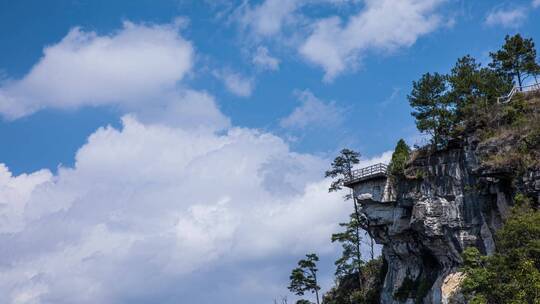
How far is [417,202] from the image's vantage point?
53094 millimetres

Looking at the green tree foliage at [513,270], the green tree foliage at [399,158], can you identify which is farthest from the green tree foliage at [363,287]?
the green tree foliage at [513,270]

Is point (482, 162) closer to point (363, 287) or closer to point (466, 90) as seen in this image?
point (466, 90)

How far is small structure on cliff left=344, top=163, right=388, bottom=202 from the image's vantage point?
57.8m

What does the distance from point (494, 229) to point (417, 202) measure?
786 cm

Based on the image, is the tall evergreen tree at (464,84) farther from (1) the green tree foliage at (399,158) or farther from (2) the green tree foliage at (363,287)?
(2) the green tree foliage at (363,287)

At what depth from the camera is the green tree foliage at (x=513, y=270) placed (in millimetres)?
31219

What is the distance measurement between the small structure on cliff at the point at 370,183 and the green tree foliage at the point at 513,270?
2127cm

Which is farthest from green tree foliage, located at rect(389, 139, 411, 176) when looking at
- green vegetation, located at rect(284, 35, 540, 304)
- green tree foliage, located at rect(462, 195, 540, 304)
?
green tree foliage, located at rect(462, 195, 540, 304)

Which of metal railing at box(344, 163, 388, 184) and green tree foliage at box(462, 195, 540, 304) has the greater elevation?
metal railing at box(344, 163, 388, 184)

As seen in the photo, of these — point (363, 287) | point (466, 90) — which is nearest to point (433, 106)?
point (466, 90)

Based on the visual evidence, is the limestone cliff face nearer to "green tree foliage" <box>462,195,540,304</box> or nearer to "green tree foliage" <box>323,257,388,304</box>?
"green tree foliage" <box>323,257,388,304</box>

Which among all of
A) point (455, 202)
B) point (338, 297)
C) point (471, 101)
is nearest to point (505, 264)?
point (455, 202)

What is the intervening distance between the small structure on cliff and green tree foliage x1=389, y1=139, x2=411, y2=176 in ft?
3.58

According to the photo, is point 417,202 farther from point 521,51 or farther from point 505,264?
point 505,264
